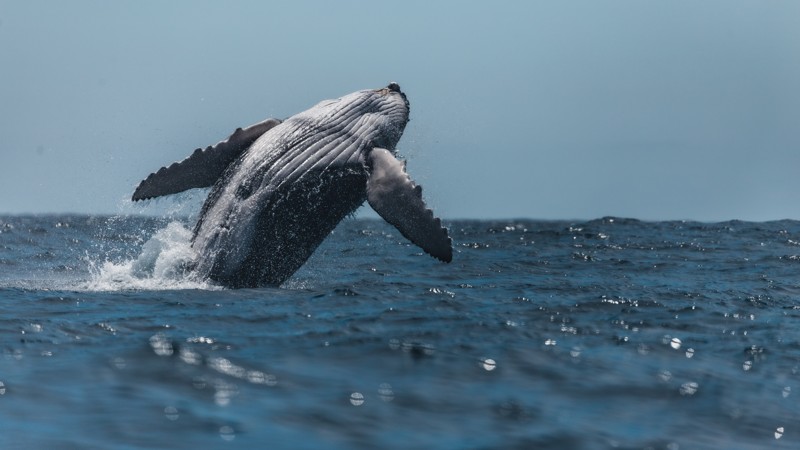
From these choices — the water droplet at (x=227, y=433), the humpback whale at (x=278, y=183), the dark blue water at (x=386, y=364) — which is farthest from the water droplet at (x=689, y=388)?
the humpback whale at (x=278, y=183)

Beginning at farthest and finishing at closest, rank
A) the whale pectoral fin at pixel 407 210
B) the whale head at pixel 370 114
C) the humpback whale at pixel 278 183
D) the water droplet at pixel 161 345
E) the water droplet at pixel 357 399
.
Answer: the whale head at pixel 370 114, the humpback whale at pixel 278 183, the whale pectoral fin at pixel 407 210, the water droplet at pixel 161 345, the water droplet at pixel 357 399

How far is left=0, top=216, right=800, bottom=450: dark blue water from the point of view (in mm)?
5734

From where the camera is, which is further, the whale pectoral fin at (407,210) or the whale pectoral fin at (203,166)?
the whale pectoral fin at (203,166)

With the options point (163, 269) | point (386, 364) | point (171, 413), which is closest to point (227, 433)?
point (171, 413)

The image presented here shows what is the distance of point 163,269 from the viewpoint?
1209 centimetres

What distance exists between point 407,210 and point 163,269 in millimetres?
3600

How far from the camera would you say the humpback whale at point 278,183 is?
11.7 metres

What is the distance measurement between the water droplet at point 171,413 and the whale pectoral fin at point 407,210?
4990 mm

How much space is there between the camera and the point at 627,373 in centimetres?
751

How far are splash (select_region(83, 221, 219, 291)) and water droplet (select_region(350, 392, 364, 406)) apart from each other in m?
5.48

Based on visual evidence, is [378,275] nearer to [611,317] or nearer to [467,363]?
[611,317]

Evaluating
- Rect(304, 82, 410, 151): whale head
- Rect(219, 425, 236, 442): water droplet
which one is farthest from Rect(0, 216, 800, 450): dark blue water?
Rect(304, 82, 410, 151): whale head

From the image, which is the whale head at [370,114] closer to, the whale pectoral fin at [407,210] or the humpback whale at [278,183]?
the humpback whale at [278,183]

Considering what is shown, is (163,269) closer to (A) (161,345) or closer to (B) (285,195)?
(B) (285,195)
